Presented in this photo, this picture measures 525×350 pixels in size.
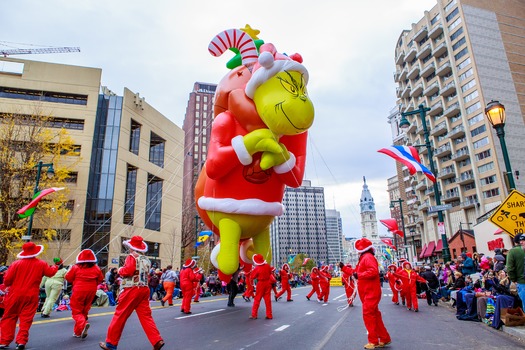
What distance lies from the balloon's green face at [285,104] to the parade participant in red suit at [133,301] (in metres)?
4.48

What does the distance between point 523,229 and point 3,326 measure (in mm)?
10011

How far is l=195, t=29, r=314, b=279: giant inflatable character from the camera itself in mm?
9289

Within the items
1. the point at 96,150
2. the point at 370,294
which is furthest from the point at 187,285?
the point at 96,150

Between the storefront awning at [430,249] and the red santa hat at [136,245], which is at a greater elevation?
the storefront awning at [430,249]

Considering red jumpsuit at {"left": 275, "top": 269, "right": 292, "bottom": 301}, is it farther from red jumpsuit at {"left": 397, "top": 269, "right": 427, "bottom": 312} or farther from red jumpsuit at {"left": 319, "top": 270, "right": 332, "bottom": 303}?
red jumpsuit at {"left": 397, "top": 269, "right": 427, "bottom": 312}

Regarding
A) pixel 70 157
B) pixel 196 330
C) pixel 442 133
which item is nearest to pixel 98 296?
pixel 196 330

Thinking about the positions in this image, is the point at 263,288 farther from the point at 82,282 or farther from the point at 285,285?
the point at 285,285

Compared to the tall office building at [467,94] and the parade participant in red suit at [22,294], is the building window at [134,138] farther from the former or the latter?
the tall office building at [467,94]

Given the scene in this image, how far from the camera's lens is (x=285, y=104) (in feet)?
29.6

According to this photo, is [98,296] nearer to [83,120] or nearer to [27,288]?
[27,288]

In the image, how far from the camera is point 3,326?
6449 millimetres

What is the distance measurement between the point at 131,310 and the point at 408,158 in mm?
12119

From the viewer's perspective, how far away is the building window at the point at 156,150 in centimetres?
4375

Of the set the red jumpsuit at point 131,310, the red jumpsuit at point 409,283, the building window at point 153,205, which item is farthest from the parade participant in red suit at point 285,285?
the building window at point 153,205
